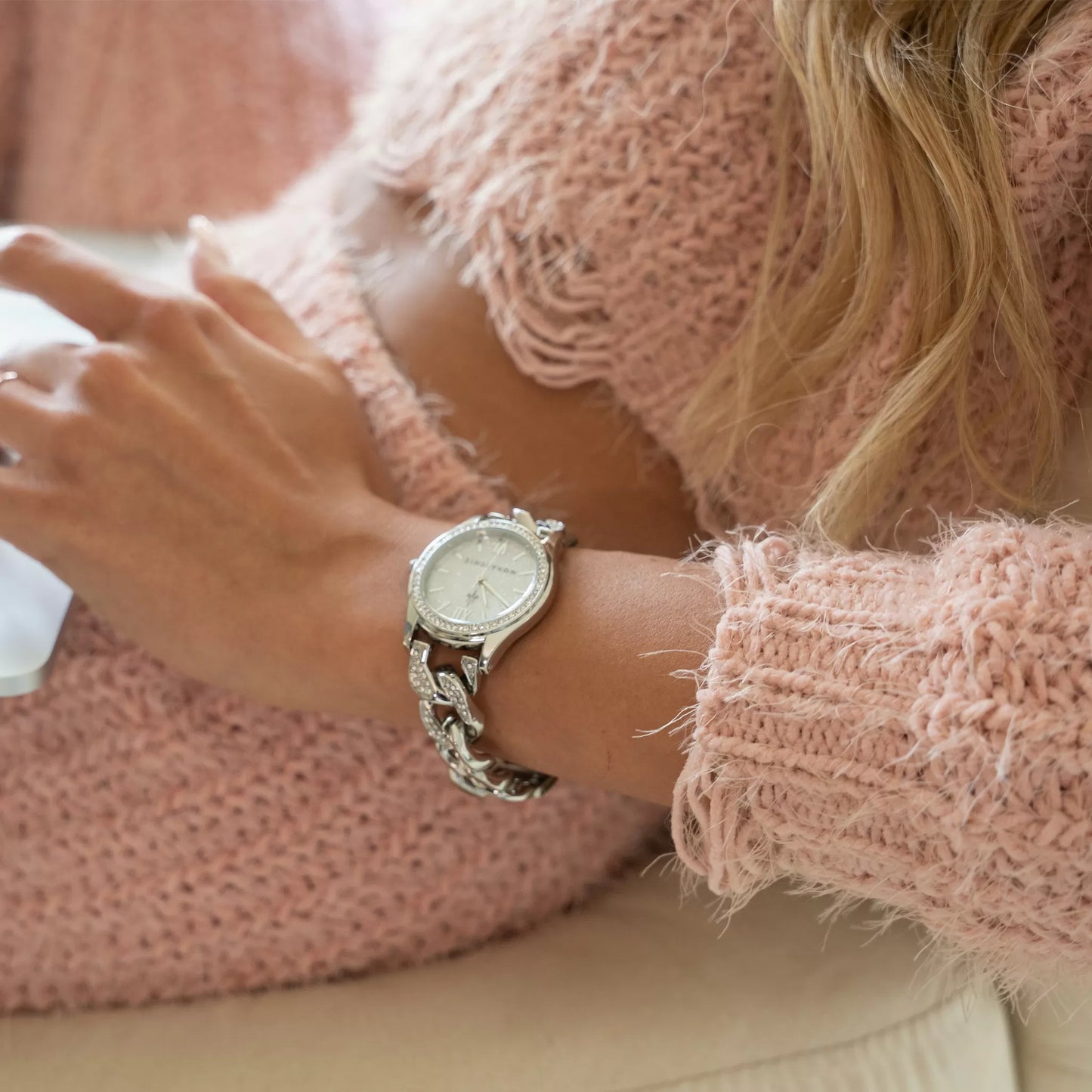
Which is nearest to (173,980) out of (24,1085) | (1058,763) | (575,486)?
(24,1085)

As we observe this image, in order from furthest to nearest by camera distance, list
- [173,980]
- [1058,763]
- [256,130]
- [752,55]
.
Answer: [256,130]
[173,980]
[752,55]
[1058,763]

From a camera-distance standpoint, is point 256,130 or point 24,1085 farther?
point 256,130

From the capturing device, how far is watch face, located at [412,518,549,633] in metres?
0.57

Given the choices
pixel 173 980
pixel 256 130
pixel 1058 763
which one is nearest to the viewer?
pixel 1058 763

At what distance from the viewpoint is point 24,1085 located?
2.18 ft

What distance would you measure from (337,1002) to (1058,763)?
486 mm

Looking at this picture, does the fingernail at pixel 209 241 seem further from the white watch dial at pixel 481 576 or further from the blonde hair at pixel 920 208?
the blonde hair at pixel 920 208

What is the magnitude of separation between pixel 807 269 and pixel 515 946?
0.50 meters

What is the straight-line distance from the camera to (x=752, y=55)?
1.99ft

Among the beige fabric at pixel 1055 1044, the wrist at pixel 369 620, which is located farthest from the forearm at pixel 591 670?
the beige fabric at pixel 1055 1044

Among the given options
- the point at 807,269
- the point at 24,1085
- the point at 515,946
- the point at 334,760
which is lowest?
the point at 24,1085

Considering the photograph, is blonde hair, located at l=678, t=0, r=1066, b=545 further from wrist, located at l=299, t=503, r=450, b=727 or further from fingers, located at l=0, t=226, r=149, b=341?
fingers, located at l=0, t=226, r=149, b=341

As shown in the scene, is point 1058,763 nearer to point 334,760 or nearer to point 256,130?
point 334,760

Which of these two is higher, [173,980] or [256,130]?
[256,130]
